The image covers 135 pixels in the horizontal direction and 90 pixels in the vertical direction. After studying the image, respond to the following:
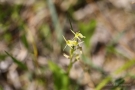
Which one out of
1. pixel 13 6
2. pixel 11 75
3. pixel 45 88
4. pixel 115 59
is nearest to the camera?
pixel 45 88

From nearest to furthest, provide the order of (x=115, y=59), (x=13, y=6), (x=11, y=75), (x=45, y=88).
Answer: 1. (x=45, y=88)
2. (x=11, y=75)
3. (x=115, y=59)
4. (x=13, y=6)

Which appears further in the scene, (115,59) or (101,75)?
(115,59)

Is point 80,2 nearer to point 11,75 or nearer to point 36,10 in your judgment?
point 36,10

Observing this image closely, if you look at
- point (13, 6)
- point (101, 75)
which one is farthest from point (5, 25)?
point (101, 75)

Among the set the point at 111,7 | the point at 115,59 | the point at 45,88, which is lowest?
the point at 45,88

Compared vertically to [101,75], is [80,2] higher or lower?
higher

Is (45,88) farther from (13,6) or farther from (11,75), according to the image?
(13,6)
